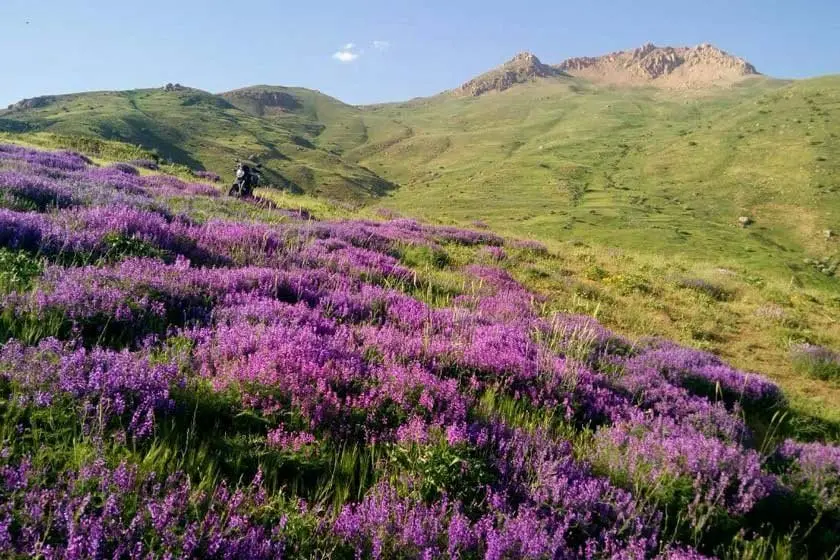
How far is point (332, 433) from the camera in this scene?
4.19 metres

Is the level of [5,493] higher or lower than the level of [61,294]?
lower

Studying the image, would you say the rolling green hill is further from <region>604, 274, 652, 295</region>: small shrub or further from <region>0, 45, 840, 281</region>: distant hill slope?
<region>0, 45, 840, 281</region>: distant hill slope

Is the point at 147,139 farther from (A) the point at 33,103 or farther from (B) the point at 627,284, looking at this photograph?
(B) the point at 627,284

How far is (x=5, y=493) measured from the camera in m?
2.51

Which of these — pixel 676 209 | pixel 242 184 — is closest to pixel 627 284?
pixel 242 184

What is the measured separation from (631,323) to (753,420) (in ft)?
18.2

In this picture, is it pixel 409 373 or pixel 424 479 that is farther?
pixel 409 373

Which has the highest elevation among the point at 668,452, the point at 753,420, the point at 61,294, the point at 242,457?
the point at 61,294

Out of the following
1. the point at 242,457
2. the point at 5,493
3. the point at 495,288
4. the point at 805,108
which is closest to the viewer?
the point at 5,493

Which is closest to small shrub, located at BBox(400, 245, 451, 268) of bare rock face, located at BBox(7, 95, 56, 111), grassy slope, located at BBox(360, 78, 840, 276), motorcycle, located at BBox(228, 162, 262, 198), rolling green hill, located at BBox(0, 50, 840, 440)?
rolling green hill, located at BBox(0, 50, 840, 440)

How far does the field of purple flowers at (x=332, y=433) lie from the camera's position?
9.37 ft

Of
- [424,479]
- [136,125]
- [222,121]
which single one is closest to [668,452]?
[424,479]

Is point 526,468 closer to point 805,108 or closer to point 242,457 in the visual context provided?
point 242,457

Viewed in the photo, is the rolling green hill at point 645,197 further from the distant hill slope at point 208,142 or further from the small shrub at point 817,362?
the distant hill slope at point 208,142
